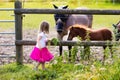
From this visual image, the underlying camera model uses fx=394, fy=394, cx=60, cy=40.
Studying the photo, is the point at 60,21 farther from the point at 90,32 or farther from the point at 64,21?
the point at 90,32

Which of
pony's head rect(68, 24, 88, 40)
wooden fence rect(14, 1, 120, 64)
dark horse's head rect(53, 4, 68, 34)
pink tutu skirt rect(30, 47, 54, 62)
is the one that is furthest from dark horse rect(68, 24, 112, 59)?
pink tutu skirt rect(30, 47, 54, 62)

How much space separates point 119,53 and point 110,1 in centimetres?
2263

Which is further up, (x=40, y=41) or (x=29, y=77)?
(x=40, y=41)

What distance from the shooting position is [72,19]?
379 inches

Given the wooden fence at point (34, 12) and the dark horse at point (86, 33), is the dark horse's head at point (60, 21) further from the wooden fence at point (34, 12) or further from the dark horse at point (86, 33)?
the wooden fence at point (34, 12)

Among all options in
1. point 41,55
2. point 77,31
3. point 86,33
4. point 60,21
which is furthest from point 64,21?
point 41,55

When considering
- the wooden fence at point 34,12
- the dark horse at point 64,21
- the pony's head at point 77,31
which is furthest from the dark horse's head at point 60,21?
the wooden fence at point 34,12

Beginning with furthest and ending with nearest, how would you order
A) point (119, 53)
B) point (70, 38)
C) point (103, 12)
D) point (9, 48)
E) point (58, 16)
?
point (9, 48), point (58, 16), point (70, 38), point (103, 12), point (119, 53)

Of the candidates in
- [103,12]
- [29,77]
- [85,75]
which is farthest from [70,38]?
[85,75]

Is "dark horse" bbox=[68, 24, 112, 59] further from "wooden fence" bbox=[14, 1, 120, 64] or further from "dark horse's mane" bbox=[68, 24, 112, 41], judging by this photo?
"wooden fence" bbox=[14, 1, 120, 64]

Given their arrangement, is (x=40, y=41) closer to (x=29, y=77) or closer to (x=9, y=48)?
(x=29, y=77)

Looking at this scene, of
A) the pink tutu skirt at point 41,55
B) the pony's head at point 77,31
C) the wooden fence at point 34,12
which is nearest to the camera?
the pink tutu skirt at point 41,55

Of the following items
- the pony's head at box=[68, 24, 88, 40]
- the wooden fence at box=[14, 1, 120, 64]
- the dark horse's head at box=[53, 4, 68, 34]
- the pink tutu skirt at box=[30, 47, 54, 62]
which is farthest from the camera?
the dark horse's head at box=[53, 4, 68, 34]

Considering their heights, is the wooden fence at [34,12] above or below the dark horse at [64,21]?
above
